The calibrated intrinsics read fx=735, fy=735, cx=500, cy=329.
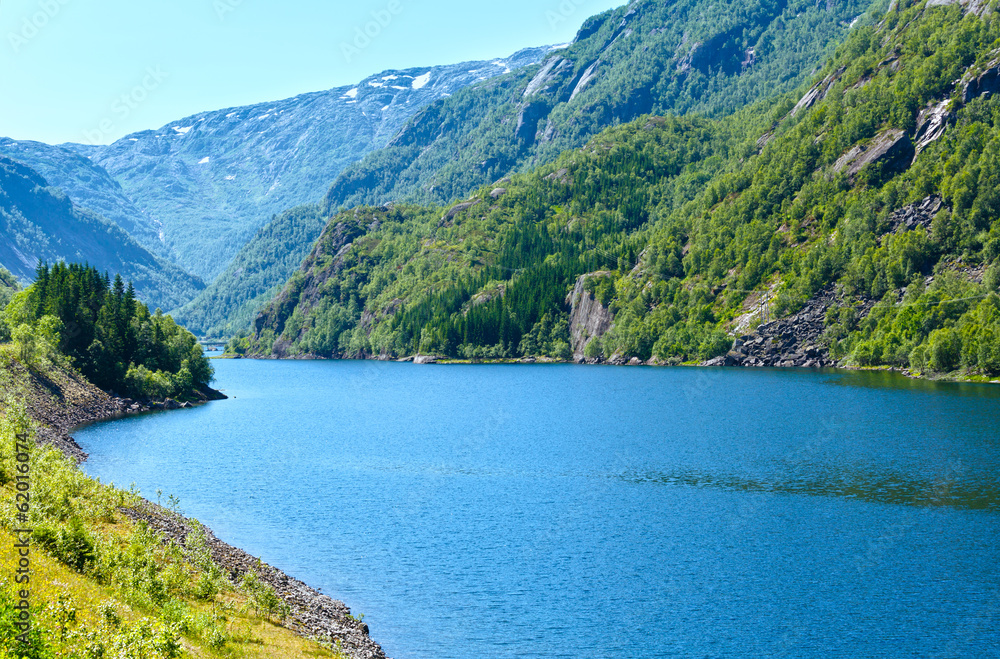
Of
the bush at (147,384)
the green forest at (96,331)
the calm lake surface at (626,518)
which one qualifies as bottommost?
the calm lake surface at (626,518)

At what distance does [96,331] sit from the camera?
129125mm

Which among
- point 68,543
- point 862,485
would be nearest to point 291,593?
point 68,543

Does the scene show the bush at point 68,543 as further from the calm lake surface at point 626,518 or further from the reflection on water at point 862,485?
the reflection on water at point 862,485

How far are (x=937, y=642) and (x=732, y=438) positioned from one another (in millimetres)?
60153

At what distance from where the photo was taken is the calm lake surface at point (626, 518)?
39.7m

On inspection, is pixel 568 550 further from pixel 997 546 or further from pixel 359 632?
pixel 997 546

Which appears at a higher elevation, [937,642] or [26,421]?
[26,421]

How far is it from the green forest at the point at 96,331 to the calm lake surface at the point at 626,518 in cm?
1719

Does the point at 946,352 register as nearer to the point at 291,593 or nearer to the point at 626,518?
the point at 626,518

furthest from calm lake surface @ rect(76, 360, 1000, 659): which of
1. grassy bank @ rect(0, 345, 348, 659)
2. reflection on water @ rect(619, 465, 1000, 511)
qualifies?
grassy bank @ rect(0, 345, 348, 659)

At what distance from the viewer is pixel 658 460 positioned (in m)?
84.8

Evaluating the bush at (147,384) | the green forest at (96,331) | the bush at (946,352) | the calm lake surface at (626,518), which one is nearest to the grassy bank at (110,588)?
the calm lake surface at (626,518)

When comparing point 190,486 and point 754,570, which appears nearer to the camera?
point 754,570

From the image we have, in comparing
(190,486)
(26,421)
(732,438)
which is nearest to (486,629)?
(190,486)
